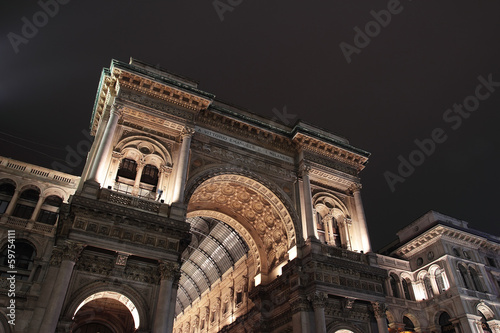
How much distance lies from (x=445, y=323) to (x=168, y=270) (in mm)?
27018

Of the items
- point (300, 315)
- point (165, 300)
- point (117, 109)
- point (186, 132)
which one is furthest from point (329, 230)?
point (117, 109)

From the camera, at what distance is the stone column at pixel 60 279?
15.4 metres

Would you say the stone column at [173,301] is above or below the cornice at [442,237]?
below

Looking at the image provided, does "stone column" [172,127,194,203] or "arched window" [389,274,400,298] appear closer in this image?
"stone column" [172,127,194,203]

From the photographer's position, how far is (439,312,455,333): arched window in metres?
32.5

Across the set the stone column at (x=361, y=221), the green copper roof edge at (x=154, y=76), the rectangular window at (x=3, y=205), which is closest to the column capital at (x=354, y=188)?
the stone column at (x=361, y=221)

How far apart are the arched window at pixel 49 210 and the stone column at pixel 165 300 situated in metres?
9.70

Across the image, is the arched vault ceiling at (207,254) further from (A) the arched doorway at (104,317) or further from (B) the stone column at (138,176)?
(A) the arched doorway at (104,317)

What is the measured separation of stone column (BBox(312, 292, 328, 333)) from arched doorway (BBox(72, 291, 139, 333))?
10.0m

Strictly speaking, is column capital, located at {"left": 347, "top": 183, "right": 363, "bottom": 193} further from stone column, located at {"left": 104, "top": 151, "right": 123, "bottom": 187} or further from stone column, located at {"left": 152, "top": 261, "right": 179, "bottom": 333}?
stone column, located at {"left": 104, "top": 151, "right": 123, "bottom": 187}

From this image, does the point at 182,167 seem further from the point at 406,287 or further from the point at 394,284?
the point at 406,287

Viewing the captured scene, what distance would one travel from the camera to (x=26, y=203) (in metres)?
23.6

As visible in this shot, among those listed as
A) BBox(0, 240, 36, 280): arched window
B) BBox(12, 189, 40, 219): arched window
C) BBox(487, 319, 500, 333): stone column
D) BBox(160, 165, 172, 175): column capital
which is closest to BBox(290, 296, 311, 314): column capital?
BBox(160, 165, 172, 175): column capital

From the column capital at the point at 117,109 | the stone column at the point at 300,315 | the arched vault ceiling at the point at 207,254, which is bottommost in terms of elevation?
the stone column at the point at 300,315
